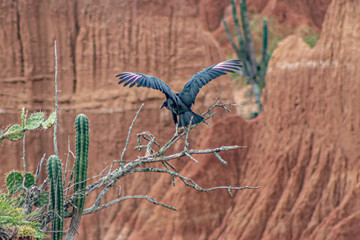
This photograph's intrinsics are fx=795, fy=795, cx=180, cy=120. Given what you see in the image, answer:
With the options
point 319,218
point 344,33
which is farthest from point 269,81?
point 319,218

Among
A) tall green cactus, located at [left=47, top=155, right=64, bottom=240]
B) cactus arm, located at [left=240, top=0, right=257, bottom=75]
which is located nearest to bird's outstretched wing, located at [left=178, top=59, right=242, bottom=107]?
tall green cactus, located at [left=47, top=155, right=64, bottom=240]

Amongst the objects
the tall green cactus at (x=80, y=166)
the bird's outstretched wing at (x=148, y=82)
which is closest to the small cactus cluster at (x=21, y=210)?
the tall green cactus at (x=80, y=166)

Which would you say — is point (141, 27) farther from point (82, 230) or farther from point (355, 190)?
point (355, 190)

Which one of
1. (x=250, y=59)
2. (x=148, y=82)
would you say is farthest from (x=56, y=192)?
(x=250, y=59)

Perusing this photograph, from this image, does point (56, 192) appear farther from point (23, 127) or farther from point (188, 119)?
point (188, 119)

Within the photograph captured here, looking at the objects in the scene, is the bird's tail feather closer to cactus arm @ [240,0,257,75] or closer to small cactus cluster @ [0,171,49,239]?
small cactus cluster @ [0,171,49,239]

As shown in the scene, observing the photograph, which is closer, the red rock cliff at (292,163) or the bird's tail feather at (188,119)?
the bird's tail feather at (188,119)

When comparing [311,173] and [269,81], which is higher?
[269,81]

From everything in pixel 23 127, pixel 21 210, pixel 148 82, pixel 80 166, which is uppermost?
pixel 148 82

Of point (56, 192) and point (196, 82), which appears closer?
point (56, 192)

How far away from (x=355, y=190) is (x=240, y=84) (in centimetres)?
1709

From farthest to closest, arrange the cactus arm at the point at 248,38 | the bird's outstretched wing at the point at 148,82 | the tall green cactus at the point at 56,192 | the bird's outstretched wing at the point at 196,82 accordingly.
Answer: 1. the cactus arm at the point at 248,38
2. the bird's outstretched wing at the point at 196,82
3. the bird's outstretched wing at the point at 148,82
4. the tall green cactus at the point at 56,192

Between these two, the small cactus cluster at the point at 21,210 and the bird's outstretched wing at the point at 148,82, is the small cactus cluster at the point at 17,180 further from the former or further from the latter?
the bird's outstretched wing at the point at 148,82

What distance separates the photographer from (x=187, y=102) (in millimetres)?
10539
